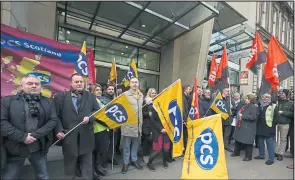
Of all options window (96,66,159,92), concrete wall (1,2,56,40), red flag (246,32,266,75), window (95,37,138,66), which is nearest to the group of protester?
red flag (246,32,266,75)

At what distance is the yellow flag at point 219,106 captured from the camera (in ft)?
21.7

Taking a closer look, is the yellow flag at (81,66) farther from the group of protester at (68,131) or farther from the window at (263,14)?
the window at (263,14)

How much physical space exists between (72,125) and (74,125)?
28mm

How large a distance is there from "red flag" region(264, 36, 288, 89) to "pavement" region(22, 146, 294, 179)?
1962mm

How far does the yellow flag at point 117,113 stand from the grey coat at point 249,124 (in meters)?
3.37

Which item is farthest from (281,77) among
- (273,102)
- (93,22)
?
(93,22)

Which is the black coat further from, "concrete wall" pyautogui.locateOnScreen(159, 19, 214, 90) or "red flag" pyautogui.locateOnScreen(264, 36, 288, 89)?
"concrete wall" pyautogui.locateOnScreen(159, 19, 214, 90)

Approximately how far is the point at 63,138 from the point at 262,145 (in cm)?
505

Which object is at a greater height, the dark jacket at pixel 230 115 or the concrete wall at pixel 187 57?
the concrete wall at pixel 187 57

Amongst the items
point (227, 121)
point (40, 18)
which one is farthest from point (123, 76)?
point (227, 121)

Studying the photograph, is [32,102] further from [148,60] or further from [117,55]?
[148,60]

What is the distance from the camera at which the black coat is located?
5.99 meters

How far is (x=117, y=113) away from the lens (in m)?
3.99

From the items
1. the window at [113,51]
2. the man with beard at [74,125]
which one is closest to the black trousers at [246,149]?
the man with beard at [74,125]
